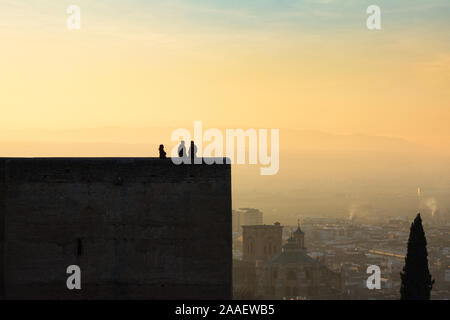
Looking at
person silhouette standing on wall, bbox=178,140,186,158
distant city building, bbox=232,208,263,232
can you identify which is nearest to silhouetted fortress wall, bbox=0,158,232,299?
person silhouette standing on wall, bbox=178,140,186,158

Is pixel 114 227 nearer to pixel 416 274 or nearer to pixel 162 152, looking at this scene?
pixel 162 152

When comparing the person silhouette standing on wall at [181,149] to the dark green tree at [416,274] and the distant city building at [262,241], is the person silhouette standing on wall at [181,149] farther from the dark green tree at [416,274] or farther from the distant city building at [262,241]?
the distant city building at [262,241]

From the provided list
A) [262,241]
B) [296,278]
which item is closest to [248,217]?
[262,241]

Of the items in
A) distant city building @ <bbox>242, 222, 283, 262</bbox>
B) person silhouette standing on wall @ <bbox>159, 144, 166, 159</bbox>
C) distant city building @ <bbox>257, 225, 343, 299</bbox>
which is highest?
person silhouette standing on wall @ <bbox>159, 144, 166, 159</bbox>

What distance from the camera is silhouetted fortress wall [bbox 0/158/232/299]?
22.0 m

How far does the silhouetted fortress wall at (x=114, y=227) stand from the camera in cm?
2205

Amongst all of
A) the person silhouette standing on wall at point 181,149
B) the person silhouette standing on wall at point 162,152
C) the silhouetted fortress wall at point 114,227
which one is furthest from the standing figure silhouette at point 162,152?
the silhouetted fortress wall at point 114,227

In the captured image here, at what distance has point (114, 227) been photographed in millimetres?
22109

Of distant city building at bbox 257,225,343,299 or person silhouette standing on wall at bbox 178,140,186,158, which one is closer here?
person silhouette standing on wall at bbox 178,140,186,158

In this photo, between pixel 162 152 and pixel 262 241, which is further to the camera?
pixel 262 241

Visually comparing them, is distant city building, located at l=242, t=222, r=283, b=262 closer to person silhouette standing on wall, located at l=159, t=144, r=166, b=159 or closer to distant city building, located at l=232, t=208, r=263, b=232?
distant city building, located at l=232, t=208, r=263, b=232

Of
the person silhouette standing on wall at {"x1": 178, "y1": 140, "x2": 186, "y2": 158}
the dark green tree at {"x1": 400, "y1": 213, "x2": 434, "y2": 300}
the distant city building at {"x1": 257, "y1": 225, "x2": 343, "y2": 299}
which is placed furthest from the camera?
the distant city building at {"x1": 257, "y1": 225, "x2": 343, "y2": 299}
